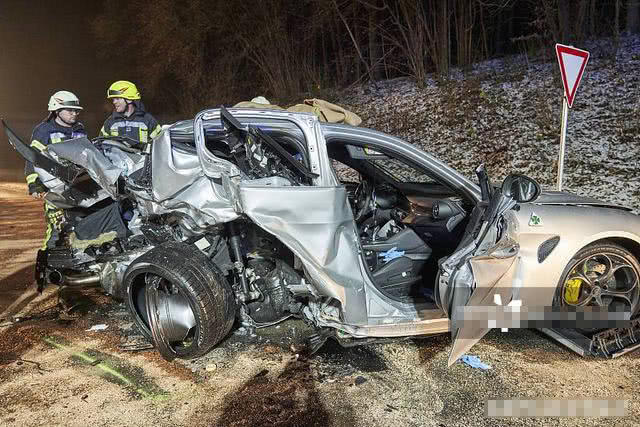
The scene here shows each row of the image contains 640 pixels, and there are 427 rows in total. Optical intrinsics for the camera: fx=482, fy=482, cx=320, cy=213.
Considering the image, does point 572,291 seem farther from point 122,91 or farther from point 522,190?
point 122,91

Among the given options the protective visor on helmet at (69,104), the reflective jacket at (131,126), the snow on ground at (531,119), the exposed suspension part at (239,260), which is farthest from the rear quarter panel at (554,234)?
the protective visor on helmet at (69,104)

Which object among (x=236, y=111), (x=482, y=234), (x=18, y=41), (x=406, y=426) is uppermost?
(x=18, y=41)

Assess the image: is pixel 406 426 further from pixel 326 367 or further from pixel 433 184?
pixel 433 184

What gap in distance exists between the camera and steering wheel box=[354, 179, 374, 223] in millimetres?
4090

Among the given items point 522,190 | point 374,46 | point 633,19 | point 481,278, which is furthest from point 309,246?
point 374,46

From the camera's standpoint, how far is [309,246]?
277 centimetres

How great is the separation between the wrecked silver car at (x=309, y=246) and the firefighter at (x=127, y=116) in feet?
5.52

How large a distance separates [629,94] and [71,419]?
9980mm

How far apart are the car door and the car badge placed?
17 cm

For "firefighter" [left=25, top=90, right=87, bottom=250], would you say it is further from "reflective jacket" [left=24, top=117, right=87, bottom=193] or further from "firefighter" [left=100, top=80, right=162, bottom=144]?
"firefighter" [left=100, top=80, right=162, bottom=144]

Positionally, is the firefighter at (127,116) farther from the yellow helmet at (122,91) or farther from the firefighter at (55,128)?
the firefighter at (55,128)

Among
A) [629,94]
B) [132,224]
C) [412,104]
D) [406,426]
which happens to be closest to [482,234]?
[406,426]

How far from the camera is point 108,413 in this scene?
8.70ft

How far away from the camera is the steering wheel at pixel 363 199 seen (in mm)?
4090
